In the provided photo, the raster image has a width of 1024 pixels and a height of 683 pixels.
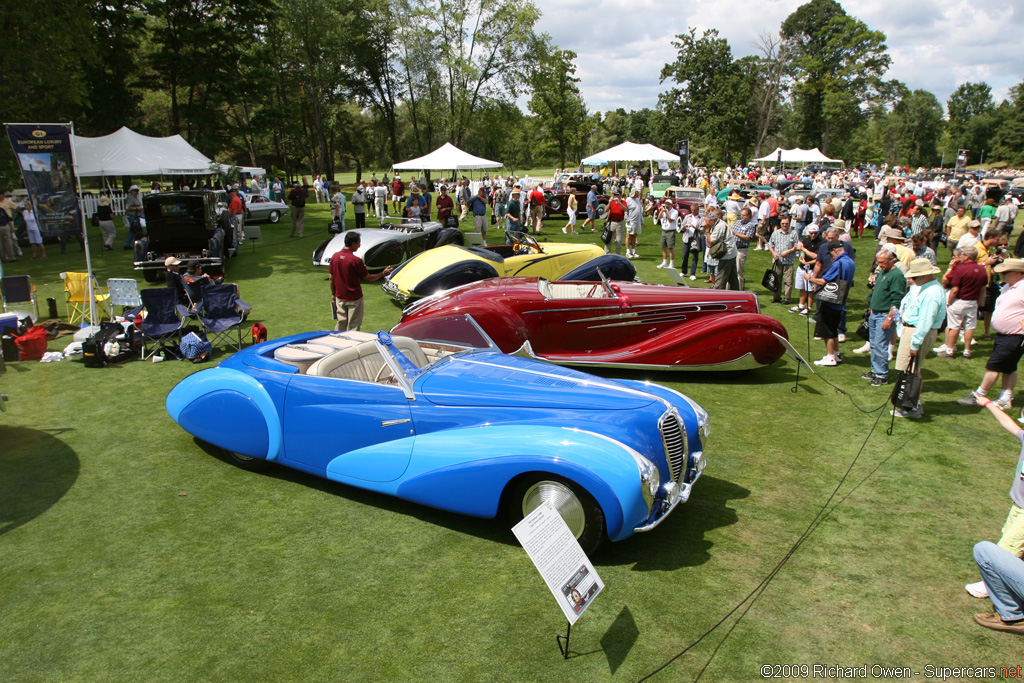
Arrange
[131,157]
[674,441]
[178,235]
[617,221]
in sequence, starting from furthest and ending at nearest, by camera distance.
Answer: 1. [131,157]
2. [617,221]
3. [178,235]
4. [674,441]

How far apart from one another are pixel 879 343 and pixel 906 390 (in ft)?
4.66

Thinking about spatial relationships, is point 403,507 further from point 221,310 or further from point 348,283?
point 221,310

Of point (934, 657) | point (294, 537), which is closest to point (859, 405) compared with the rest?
point (934, 657)

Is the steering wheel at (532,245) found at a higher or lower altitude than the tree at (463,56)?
lower

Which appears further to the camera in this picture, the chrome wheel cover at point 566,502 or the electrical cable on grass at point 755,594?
the chrome wheel cover at point 566,502

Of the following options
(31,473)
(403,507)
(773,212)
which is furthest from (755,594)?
(773,212)

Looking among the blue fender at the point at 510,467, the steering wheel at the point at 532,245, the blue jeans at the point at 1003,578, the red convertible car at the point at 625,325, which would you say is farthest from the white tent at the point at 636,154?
the blue jeans at the point at 1003,578

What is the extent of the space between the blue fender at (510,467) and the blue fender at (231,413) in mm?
1410

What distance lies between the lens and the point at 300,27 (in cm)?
4369

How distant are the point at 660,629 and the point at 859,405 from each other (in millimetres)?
5089

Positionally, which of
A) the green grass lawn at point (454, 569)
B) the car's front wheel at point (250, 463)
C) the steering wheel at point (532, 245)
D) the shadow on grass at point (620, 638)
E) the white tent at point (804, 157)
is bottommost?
the shadow on grass at point (620, 638)

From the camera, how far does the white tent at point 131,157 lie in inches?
807

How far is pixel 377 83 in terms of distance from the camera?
48.1 metres

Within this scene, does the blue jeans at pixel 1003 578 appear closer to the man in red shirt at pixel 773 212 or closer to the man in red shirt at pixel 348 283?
the man in red shirt at pixel 348 283
